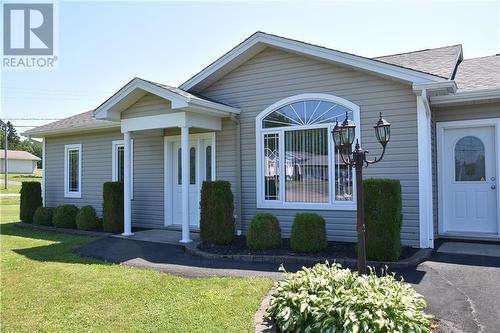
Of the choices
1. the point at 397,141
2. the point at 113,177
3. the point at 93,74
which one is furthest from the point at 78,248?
the point at 93,74

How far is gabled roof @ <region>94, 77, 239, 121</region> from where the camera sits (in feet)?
25.2

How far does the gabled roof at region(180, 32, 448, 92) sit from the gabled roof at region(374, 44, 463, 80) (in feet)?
2.38

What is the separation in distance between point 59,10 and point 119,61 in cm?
415

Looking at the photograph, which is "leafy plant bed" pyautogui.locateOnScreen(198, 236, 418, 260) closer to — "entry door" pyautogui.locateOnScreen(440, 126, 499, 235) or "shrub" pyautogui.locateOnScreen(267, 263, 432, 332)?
"entry door" pyautogui.locateOnScreen(440, 126, 499, 235)

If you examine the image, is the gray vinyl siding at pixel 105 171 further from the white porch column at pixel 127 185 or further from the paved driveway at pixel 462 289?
the paved driveway at pixel 462 289

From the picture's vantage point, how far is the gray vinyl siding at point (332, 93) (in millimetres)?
6910

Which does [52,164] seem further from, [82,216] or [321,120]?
[321,120]

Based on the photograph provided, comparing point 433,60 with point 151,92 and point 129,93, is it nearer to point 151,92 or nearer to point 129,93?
point 151,92

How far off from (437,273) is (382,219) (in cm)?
105

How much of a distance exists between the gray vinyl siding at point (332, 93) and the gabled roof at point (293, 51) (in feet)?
0.81

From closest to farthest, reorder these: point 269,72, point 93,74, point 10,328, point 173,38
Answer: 1. point 10,328
2. point 269,72
3. point 173,38
4. point 93,74

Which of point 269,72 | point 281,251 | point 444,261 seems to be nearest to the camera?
point 444,261

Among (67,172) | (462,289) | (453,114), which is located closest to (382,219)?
(462,289)

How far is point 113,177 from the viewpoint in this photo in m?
11.4
